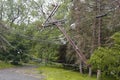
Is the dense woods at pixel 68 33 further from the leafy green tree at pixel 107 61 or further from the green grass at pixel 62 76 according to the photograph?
the green grass at pixel 62 76

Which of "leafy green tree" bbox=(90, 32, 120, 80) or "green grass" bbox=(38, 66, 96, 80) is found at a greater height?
"leafy green tree" bbox=(90, 32, 120, 80)

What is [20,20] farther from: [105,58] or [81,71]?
[105,58]

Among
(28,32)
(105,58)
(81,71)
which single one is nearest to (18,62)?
(28,32)

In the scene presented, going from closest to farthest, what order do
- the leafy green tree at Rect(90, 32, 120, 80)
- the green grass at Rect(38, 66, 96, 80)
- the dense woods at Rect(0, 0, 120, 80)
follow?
1. the leafy green tree at Rect(90, 32, 120, 80)
2. the dense woods at Rect(0, 0, 120, 80)
3. the green grass at Rect(38, 66, 96, 80)

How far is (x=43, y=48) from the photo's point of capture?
104ft

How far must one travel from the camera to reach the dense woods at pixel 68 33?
10336 millimetres

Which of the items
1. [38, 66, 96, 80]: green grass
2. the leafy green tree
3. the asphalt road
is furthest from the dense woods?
the asphalt road

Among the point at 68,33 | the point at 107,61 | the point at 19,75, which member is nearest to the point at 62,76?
the point at 19,75

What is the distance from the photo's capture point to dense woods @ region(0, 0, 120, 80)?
33.9 feet

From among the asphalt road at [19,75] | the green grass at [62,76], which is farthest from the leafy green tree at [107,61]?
the green grass at [62,76]

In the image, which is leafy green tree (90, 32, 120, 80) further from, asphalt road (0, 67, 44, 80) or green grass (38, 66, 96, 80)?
green grass (38, 66, 96, 80)

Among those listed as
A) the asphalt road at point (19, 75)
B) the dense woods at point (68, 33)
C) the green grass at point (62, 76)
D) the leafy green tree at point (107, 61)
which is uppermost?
the dense woods at point (68, 33)

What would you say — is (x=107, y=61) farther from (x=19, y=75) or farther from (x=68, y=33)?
(x=68, y=33)

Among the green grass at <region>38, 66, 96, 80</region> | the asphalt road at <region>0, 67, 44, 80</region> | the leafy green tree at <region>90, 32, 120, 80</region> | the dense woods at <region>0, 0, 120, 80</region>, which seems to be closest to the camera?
the leafy green tree at <region>90, 32, 120, 80</region>
